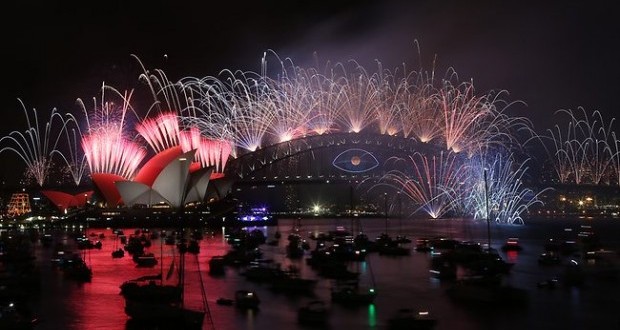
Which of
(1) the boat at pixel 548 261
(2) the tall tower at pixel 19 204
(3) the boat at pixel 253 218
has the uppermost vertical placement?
(2) the tall tower at pixel 19 204

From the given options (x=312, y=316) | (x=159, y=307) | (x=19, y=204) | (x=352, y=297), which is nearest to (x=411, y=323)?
(x=312, y=316)

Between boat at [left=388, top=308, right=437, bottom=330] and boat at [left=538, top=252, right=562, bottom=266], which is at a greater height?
boat at [left=538, top=252, right=562, bottom=266]

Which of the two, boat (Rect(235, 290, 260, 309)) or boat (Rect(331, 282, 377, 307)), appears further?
boat (Rect(331, 282, 377, 307))

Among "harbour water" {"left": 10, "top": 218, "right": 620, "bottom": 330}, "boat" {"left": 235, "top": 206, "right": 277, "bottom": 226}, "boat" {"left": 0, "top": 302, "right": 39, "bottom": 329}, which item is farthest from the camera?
"boat" {"left": 235, "top": 206, "right": 277, "bottom": 226}

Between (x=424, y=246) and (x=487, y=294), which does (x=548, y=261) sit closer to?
(x=424, y=246)

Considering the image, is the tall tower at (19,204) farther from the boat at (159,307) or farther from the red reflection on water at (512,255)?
the boat at (159,307)

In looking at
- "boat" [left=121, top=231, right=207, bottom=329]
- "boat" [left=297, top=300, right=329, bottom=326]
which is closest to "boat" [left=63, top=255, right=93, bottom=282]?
"boat" [left=121, top=231, right=207, bottom=329]

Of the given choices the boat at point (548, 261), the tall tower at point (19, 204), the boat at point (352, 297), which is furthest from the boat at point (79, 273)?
the tall tower at point (19, 204)

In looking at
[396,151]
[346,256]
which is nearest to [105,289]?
[346,256]

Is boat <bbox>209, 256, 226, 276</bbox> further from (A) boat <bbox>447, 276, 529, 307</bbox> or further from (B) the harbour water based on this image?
(A) boat <bbox>447, 276, 529, 307</bbox>
